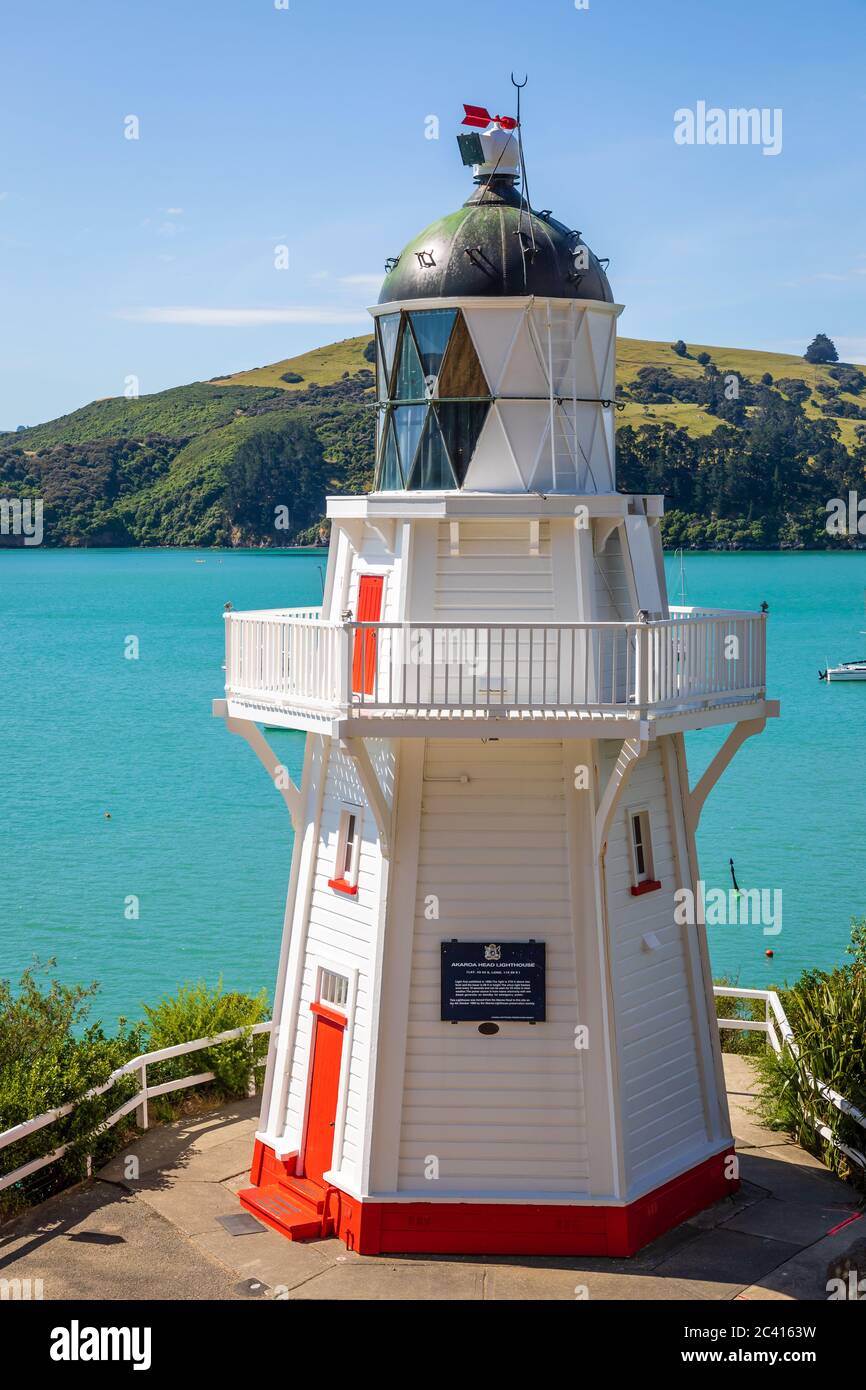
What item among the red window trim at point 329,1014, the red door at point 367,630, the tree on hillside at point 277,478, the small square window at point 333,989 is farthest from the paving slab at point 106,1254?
the tree on hillside at point 277,478

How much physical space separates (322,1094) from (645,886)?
12.0ft

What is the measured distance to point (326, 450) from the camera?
356 ft

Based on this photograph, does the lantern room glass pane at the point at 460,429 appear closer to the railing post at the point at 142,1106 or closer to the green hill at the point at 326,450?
the railing post at the point at 142,1106

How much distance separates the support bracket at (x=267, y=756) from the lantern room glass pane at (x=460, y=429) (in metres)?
3.15

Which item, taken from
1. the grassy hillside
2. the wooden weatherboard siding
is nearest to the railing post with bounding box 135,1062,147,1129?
the wooden weatherboard siding

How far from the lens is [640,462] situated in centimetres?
7806

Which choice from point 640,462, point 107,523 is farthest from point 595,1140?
point 107,523

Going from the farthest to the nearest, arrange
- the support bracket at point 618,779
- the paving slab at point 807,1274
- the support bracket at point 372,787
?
the support bracket at point 372,787
the paving slab at point 807,1274
the support bracket at point 618,779

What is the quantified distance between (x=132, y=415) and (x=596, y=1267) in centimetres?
15217

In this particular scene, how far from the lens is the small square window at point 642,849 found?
14.7 metres

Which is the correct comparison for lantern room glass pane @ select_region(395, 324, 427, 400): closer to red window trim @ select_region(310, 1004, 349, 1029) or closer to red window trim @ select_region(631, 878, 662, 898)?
red window trim @ select_region(631, 878, 662, 898)

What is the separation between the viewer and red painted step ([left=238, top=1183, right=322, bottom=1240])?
1430 centimetres

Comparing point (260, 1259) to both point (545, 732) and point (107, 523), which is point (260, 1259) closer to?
point (545, 732)

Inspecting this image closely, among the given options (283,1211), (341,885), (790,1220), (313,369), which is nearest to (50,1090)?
(283,1211)
